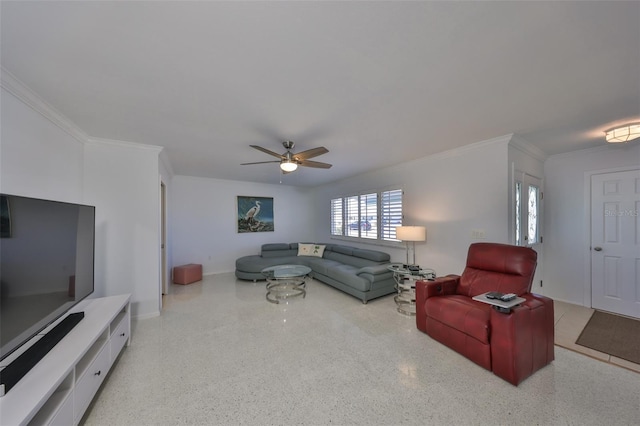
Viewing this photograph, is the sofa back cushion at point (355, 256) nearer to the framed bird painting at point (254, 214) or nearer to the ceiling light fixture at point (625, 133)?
the framed bird painting at point (254, 214)

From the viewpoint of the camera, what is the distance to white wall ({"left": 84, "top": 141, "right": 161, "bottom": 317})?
2.91 meters

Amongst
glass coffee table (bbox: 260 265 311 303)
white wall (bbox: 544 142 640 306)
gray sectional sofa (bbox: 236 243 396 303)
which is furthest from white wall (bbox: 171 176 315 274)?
white wall (bbox: 544 142 640 306)

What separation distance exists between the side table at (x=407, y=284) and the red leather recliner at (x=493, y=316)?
0.53 m

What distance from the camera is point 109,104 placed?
208 centimetres

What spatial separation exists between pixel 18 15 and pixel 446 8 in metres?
2.21

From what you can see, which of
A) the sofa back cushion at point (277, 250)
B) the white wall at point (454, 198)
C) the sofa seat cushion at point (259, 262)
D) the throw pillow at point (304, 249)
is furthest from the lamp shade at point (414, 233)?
the sofa back cushion at point (277, 250)

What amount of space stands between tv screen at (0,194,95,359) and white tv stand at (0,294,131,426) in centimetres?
19

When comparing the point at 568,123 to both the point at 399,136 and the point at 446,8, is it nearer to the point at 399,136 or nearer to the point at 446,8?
the point at 399,136

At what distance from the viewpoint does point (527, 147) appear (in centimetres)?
326

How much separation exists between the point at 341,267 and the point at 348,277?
1.62 ft

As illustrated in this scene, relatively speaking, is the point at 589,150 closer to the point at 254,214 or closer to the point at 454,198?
the point at 454,198

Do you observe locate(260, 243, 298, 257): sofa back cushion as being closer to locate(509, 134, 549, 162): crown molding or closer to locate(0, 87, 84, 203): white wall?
locate(0, 87, 84, 203): white wall

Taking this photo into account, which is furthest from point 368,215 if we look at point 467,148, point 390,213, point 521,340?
point 521,340

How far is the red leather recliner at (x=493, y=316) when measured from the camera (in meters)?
1.89
